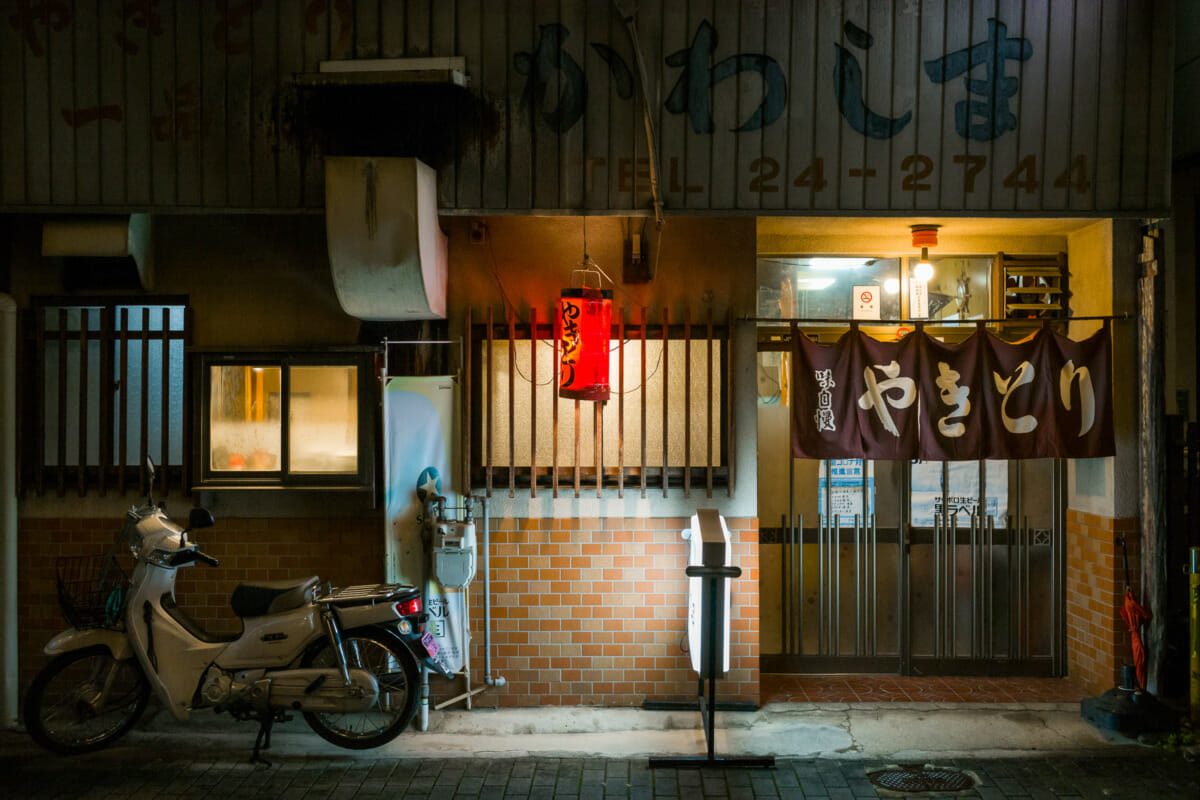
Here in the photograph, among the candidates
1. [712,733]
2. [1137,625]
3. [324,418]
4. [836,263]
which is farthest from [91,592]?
[1137,625]

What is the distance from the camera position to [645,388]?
7.97 metres

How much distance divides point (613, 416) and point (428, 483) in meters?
1.81

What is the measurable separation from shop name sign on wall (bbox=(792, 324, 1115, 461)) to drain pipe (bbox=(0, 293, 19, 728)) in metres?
7.11

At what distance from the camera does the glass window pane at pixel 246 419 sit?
793 centimetres

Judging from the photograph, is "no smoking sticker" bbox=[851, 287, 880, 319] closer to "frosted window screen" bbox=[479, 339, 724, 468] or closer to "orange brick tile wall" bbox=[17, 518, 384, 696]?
"frosted window screen" bbox=[479, 339, 724, 468]

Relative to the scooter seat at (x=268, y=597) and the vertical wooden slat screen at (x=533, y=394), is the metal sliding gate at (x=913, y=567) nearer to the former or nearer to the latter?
the vertical wooden slat screen at (x=533, y=394)

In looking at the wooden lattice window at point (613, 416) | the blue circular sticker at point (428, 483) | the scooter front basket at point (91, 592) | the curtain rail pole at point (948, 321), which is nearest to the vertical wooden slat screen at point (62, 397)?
the scooter front basket at point (91, 592)

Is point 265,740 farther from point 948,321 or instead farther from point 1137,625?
point 1137,625

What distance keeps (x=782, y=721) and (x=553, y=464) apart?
3102mm

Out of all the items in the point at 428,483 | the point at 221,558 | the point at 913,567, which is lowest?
the point at 913,567

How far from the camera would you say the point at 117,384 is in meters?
8.10

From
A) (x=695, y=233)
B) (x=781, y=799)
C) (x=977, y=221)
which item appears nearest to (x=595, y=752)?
(x=781, y=799)

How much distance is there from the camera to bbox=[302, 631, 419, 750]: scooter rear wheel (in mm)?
6977

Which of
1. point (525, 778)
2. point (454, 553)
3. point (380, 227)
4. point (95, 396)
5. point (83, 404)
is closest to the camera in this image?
point (525, 778)
